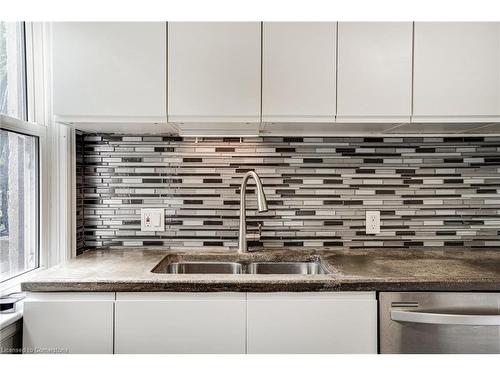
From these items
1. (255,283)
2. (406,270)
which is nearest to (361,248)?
(406,270)

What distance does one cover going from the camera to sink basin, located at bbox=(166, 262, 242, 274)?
188cm

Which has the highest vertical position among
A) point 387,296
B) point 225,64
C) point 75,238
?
point 225,64

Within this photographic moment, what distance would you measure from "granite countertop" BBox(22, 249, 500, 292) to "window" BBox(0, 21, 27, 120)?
69 centimetres

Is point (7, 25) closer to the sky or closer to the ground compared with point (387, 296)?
closer to the sky

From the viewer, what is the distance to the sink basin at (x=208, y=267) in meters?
1.88

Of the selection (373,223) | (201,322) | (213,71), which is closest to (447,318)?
(373,223)

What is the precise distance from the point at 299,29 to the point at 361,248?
42.7 inches

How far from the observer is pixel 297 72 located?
5.44ft

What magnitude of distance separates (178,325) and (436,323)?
2.93 ft

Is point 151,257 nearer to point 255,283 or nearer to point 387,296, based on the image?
point 255,283

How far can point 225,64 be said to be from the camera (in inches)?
64.9

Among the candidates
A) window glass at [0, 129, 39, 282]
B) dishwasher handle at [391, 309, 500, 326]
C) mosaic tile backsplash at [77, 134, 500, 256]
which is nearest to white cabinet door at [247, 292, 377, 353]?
dishwasher handle at [391, 309, 500, 326]

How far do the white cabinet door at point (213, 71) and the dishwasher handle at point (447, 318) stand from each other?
95cm

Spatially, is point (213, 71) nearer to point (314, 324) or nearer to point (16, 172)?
point (16, 172)
